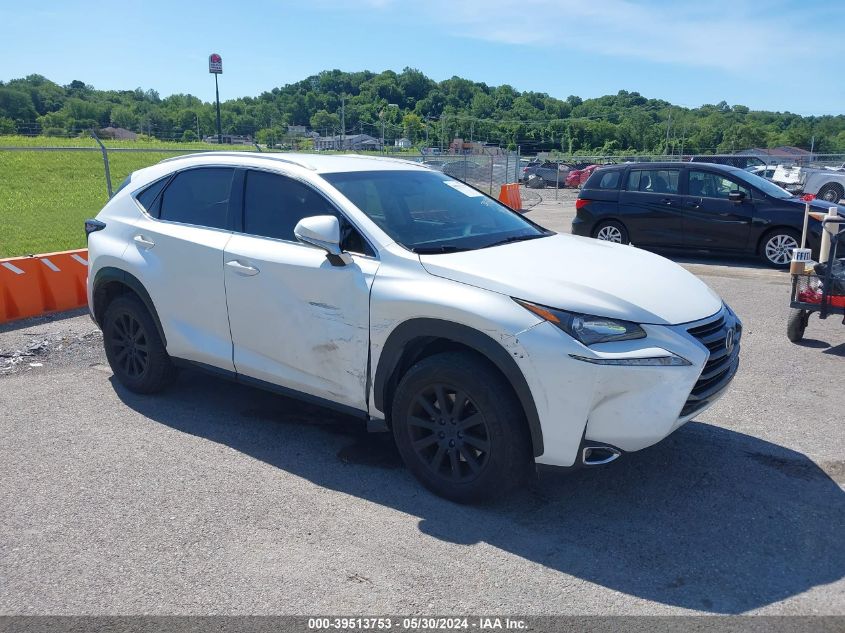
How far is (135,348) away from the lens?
5.46m

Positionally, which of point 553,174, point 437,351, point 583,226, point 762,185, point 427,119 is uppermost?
point 427,119

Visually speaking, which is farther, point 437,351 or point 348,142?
point 348,142

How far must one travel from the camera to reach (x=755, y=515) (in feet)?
12.4

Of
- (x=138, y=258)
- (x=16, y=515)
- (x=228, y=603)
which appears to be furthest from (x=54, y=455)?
(x=228, y=603)

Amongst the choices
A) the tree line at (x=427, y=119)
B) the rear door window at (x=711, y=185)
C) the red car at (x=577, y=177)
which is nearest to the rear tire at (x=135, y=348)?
the rear door window at (x=711, y=185)

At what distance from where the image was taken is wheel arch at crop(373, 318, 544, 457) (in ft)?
11.4

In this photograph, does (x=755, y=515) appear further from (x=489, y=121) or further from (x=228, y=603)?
(x=489, y=121)

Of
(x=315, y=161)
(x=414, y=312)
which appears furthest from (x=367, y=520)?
(x=315, y=161)

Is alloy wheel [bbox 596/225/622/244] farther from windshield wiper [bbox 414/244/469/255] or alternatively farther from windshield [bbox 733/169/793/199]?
windshield wiper [bbox 414/244/469/255]

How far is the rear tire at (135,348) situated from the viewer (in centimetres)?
531

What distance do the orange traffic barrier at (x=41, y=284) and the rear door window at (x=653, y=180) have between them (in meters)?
9.01

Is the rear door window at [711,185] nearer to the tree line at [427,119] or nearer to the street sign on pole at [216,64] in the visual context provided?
the tree line at [427,119]

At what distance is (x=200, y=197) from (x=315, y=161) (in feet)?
2.95

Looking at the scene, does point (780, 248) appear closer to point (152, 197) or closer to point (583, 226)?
point (583, 226)
